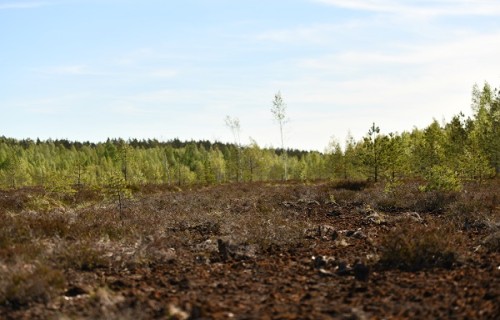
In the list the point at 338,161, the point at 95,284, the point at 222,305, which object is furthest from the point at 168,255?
the point at 338,161

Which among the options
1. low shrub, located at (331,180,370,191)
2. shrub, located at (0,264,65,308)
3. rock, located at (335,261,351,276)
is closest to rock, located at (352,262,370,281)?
rock, located at (335,261,351,276)

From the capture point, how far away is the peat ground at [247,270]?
534 centimetres

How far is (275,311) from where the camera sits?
5.25m

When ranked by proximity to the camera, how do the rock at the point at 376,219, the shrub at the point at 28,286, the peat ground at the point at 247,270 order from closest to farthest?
the peat ground at the point at 247,270 < the shrub at the point at 28,286 < the rock at the point at 376,219

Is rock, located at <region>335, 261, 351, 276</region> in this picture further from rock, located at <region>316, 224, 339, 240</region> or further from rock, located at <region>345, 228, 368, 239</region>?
rock, located at <region>345, 228, 368, 239</region>

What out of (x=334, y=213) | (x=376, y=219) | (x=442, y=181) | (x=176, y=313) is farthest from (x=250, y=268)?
(x=442, y=181)

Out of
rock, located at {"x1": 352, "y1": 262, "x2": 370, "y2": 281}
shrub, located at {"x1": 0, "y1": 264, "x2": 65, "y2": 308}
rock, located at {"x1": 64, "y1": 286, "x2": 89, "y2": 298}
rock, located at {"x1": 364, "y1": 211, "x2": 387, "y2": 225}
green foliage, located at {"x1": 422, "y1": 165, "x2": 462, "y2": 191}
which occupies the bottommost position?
rock, located at {"x1": 364, "y1": 211, "x2": 387, "y2": 225}

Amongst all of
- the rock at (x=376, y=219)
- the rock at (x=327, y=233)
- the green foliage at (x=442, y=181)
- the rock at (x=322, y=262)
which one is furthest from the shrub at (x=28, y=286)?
the green foliage at (x=442, y=181)

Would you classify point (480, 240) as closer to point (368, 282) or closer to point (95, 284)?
point (368, 282)

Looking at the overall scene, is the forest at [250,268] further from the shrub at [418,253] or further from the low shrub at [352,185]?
the low shrub at [352,185]

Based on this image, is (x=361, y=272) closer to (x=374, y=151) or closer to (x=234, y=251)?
(x=234, y=251)

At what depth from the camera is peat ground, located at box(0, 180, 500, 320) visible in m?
5.34

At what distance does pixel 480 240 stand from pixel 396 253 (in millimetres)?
2993

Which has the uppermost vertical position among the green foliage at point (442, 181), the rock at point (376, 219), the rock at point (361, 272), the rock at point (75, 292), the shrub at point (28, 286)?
the green foliage at point (442, 181)
